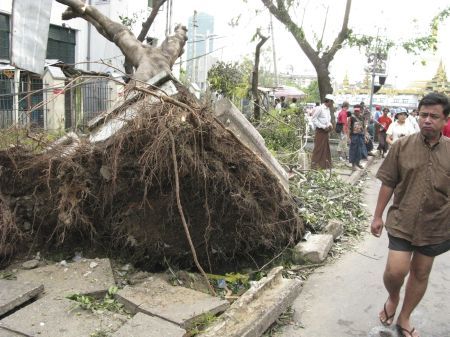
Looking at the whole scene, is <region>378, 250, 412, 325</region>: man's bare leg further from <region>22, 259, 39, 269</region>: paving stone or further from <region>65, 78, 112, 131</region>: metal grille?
<region>65, 78, 112, 131</region>: metal grille

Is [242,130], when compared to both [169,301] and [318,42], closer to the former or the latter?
[169,301]

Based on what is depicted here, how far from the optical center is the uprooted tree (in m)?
4.16

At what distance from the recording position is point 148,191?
4297mm

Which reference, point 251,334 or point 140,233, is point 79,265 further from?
point 251,334

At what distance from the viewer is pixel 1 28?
1542 centimetres

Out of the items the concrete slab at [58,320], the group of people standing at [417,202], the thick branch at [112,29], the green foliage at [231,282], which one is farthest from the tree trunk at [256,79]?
the concrete slab at [58,320]

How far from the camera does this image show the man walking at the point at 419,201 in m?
3.15

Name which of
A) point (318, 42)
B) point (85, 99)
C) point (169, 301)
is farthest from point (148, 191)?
point (318, 42)

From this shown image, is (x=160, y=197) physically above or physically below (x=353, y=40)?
below

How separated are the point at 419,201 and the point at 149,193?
230 centimetres

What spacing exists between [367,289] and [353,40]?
1276 cm

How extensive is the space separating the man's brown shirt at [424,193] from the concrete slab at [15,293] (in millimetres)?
2663

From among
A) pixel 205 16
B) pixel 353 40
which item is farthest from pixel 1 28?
pixel 205 16

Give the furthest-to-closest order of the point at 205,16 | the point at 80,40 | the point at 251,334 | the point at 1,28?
the point at 205,16
the point at 80,40
the point at 1,28
the point at 251,334
